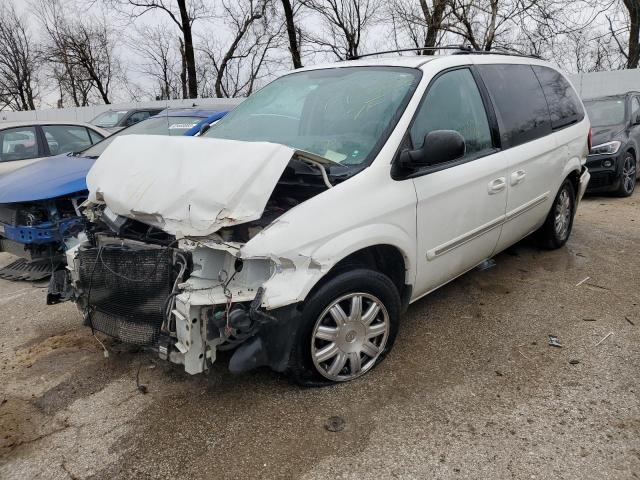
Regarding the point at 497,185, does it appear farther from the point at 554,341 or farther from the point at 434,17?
the point at 434,17

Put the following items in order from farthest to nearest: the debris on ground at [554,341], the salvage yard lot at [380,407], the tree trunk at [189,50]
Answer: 1. the tree trunk at [189,50]
2. the debris on ground at [554,341]
3. the salvage yard lot at [380,407]

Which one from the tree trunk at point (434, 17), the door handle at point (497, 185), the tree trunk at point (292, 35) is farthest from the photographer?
the tree trunk at point (292, 35)

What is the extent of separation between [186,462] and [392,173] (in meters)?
1.88

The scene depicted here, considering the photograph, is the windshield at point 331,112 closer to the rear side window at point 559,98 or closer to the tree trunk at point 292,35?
the rear side window at point 559,98

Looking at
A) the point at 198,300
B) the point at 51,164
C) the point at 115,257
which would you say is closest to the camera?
the point at 198,300

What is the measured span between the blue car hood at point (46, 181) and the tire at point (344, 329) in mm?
2994

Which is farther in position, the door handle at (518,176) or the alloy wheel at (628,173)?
the alloy wheel at (628,173)

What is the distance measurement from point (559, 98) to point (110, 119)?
492 inches

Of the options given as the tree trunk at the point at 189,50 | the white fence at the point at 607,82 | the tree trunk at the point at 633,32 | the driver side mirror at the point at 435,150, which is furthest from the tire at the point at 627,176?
the tree trunk at the point at 189,50

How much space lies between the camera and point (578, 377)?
3029 mm

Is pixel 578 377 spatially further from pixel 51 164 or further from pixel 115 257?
pixel 51 164

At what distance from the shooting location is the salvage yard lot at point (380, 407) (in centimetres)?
242

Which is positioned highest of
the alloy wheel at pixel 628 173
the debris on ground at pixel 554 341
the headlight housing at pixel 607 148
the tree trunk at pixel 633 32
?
the tree trunk at pixel 633 32

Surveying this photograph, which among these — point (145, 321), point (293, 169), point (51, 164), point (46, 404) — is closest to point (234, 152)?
point (293, 169)
